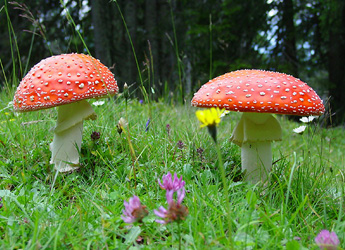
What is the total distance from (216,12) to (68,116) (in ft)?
27.0

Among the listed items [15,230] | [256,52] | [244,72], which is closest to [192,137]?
[244,72]

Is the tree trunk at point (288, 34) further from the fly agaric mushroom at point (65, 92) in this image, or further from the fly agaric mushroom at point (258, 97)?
the fly agaric mushroom at point (65, 92)

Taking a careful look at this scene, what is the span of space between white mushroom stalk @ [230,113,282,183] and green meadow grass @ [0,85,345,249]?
0.16m

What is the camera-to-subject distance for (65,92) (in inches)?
80.4

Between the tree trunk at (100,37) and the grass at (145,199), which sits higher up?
the tree trunk at (100,37)

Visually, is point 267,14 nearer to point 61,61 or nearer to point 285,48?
point 285,48

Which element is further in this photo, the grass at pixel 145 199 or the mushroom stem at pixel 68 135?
the mushroom stem at pixel 68 135

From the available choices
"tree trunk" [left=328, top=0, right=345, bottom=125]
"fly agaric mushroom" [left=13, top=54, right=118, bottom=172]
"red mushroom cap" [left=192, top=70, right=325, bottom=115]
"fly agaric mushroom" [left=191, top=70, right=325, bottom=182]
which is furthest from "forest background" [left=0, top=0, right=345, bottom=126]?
"red mushroom cap" [left=192, top=70, right=325, bottom=115]

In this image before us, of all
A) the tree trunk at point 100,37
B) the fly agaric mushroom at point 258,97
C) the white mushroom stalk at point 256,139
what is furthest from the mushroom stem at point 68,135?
the tree trunk at point 100,37

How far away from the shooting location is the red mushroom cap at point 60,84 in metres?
2.04

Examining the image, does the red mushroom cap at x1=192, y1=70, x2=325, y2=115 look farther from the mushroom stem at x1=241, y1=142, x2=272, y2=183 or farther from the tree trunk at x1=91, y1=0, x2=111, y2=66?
the tree trunk at x1=91, y1=0, x2=111, y2=66

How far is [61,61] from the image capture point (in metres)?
2.22

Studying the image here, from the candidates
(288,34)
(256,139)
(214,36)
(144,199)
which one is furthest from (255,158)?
(288,34)

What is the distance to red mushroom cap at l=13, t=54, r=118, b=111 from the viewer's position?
2.04 metres
